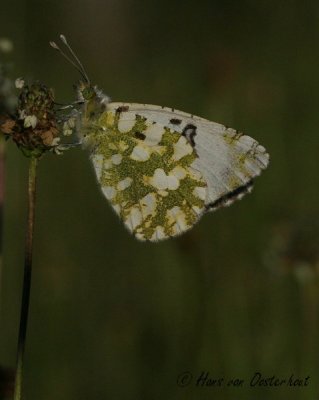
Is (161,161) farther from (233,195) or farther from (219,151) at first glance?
(233,195)

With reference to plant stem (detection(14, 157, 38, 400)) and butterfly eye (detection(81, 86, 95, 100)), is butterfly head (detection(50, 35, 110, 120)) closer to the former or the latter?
butterfly eye (detection(81, 86, 95, 100))

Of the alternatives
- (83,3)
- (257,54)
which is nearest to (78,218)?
(257,54)

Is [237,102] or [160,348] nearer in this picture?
[160,348]

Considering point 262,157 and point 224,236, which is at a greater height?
point 262,157

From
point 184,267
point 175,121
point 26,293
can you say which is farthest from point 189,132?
point 26,293

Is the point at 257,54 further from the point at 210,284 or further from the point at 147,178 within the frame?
the point at 147,178
